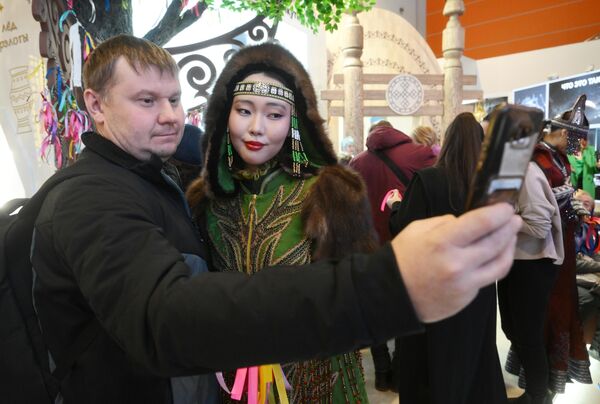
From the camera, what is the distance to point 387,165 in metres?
3.17

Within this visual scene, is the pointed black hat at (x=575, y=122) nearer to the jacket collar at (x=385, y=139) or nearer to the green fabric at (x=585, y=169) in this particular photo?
the jacket collar at (x=385, y=139)

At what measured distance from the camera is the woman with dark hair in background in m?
1.98

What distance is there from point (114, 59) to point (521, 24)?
42.3ft

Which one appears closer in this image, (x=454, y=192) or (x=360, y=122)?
(x=454, y=192)

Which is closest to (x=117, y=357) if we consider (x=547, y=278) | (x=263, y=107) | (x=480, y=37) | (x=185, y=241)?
(x=185, y=241)

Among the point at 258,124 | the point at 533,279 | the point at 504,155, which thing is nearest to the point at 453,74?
the point at 533,279

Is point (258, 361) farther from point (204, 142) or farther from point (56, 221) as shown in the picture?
point (204, 142)

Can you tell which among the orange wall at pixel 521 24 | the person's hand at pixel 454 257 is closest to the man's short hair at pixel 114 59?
the person's hand at pixel 454 257

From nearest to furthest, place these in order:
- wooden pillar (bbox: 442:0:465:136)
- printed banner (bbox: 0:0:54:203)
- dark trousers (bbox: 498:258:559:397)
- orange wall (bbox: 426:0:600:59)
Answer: printed banner (bbox: 0:0:54:203)
dark trousers (bbox: 498:258:559:397)
wooden pillar (bbox: 442:0:465:136)
orange wall (bbox: 426:0:600:59)

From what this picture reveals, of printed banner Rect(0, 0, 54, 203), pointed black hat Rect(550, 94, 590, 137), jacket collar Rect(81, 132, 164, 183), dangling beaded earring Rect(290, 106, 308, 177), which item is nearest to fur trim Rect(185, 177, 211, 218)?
dangling beaded earring Rect(290, 106, 308, 177)

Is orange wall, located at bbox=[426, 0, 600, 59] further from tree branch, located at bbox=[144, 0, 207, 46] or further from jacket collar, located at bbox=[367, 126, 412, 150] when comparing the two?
tree branch, located at bbox=[144, 0, 207, 46]

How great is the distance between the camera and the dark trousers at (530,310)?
2.41m

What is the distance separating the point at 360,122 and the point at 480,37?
8.27m

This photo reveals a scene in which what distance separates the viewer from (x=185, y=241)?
1.05m
